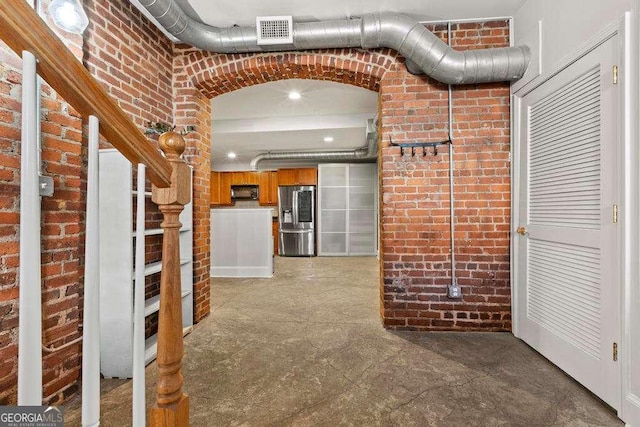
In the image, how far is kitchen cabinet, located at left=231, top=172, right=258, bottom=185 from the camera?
25.7ft

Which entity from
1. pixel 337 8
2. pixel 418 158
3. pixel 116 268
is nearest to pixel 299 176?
pixel 418 158

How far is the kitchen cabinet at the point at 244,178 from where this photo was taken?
7836 mm

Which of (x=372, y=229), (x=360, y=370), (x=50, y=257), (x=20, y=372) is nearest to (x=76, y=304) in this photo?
(x=50, y=257)

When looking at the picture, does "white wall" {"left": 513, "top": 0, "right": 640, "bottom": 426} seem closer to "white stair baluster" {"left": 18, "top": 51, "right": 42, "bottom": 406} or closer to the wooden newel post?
the wooden newel post

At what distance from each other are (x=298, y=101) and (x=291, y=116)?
652 mm

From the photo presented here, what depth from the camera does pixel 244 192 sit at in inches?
314

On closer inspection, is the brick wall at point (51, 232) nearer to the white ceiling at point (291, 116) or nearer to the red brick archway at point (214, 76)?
the red brick archway at point (214, 76)

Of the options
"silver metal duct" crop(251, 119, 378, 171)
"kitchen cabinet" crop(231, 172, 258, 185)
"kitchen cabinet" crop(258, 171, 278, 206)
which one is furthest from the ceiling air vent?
"kitchen cabinet" crop(231, 172, 258, 185)

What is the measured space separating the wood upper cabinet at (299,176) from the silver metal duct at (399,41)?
480cm

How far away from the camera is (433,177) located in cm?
259

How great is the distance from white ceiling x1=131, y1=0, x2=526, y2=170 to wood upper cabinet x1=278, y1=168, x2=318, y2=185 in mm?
515

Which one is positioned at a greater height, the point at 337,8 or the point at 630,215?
the point at 337,8

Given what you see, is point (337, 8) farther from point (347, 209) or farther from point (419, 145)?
point (347, 209)
